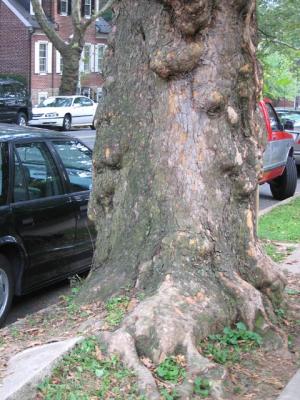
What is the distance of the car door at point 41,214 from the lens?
5.68m

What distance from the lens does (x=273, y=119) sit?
1258 cm

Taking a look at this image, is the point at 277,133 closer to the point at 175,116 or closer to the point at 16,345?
the point at 175,116

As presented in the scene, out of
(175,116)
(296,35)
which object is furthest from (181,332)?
(296,35)

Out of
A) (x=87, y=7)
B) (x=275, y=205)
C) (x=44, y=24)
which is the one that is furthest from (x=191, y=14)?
(x=87, y=7)

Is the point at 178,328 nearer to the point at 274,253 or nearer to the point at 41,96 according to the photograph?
the point at 274,253

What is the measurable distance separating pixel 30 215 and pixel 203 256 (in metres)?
1.85

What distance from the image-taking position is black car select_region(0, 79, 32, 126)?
82.3 feet

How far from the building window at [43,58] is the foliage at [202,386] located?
3596 centimetres

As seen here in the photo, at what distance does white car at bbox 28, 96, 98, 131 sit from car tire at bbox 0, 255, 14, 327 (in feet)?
77.0

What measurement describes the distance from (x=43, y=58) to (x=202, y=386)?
36.4 m

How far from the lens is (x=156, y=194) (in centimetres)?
460

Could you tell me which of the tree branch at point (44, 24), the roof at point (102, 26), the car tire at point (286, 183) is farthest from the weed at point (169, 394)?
the roof at point (102, 26)

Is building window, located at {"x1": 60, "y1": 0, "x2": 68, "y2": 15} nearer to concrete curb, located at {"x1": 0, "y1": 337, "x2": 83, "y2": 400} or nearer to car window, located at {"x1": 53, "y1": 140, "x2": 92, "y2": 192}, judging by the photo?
car window, located at {"x1": 53, "y1": 140, "x2": 92, "y2": 192}

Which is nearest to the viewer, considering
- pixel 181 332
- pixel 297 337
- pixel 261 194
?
pixel 181 332
